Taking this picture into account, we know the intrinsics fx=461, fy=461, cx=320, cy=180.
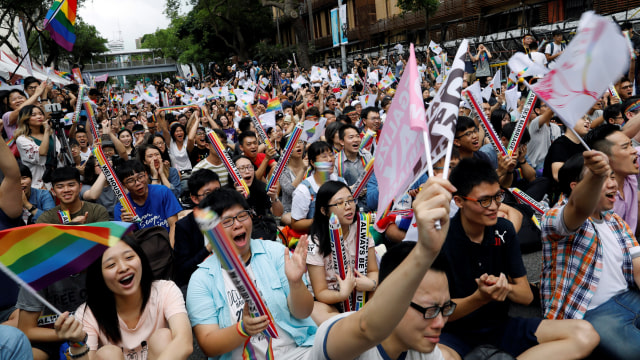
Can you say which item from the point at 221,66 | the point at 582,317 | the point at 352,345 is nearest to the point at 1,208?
the point at 352,345

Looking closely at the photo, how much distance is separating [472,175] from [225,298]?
1.60 metres

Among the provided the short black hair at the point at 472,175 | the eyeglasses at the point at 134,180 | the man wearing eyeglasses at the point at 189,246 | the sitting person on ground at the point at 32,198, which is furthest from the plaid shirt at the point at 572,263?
the sitting person on ground at the point at 32,198

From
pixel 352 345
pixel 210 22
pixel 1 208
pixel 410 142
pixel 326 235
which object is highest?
pixel 210 22

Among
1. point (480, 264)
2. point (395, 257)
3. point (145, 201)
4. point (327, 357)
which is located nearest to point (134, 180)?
point (145, 201)

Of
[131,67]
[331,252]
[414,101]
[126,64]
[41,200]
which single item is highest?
[126,64]

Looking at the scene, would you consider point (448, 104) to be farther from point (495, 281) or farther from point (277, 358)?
point (277, 358)

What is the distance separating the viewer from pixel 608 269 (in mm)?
2928

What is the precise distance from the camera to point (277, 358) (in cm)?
258

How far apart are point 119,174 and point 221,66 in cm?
3945

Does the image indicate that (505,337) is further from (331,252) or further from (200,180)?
(200,180)

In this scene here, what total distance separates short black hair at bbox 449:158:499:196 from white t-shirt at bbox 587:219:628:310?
0.81 m

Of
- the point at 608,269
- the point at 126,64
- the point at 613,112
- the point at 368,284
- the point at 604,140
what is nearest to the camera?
the point at 608,269

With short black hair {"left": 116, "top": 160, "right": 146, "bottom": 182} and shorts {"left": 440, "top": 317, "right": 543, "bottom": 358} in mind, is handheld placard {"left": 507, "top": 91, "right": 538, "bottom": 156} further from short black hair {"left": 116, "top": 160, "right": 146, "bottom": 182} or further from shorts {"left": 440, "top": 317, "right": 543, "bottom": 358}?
short black hair {"left": 116, "top": 160, "right": 146, "bottom": 182}

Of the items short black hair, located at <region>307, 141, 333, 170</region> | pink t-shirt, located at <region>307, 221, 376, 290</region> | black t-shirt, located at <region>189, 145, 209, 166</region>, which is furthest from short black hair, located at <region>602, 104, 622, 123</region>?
black t-shirt, located at <region>189, 145, 209, 166</region>
